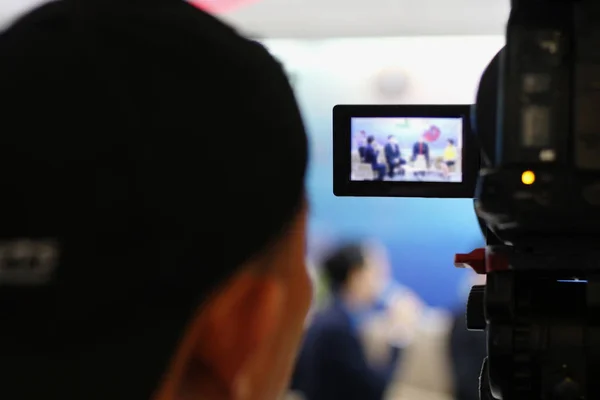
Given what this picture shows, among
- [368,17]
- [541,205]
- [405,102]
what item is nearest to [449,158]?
[541,205]

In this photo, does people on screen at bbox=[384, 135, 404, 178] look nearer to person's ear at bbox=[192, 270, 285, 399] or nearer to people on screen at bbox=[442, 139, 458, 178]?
people on screen at bbox=[442, 139, 458, 178]

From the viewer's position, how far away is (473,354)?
8.59ft

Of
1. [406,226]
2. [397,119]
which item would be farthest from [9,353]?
[406,226]

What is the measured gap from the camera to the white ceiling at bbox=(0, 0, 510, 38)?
7.45 ft

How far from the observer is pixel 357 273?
2.73 metres

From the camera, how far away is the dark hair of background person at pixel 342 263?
107 inches

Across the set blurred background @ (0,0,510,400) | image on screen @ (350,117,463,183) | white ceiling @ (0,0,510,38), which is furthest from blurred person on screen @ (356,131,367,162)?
blurred background @ (0,0,510,400)

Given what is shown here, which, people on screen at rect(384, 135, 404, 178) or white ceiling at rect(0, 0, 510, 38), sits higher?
white ceiling at rect(0, 0, 510, 38)

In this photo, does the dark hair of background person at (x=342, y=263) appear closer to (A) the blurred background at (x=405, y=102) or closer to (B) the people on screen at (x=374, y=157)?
(A) the blurred background at (x=405, y=102)

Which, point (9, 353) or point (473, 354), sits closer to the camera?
point (9, 353)

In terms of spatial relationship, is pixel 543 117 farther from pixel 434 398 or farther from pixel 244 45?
pixel 434 398

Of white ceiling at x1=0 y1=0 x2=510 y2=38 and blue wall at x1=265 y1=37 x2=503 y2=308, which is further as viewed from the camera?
blue wall at x1=265 y1=37 x2=503 y2=308

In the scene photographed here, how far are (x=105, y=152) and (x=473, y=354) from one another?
Answer: 2.42 meters

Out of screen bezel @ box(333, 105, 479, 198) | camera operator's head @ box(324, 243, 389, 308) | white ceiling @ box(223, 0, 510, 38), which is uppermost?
white ceiling @ box(223, 0, 510, 38)
